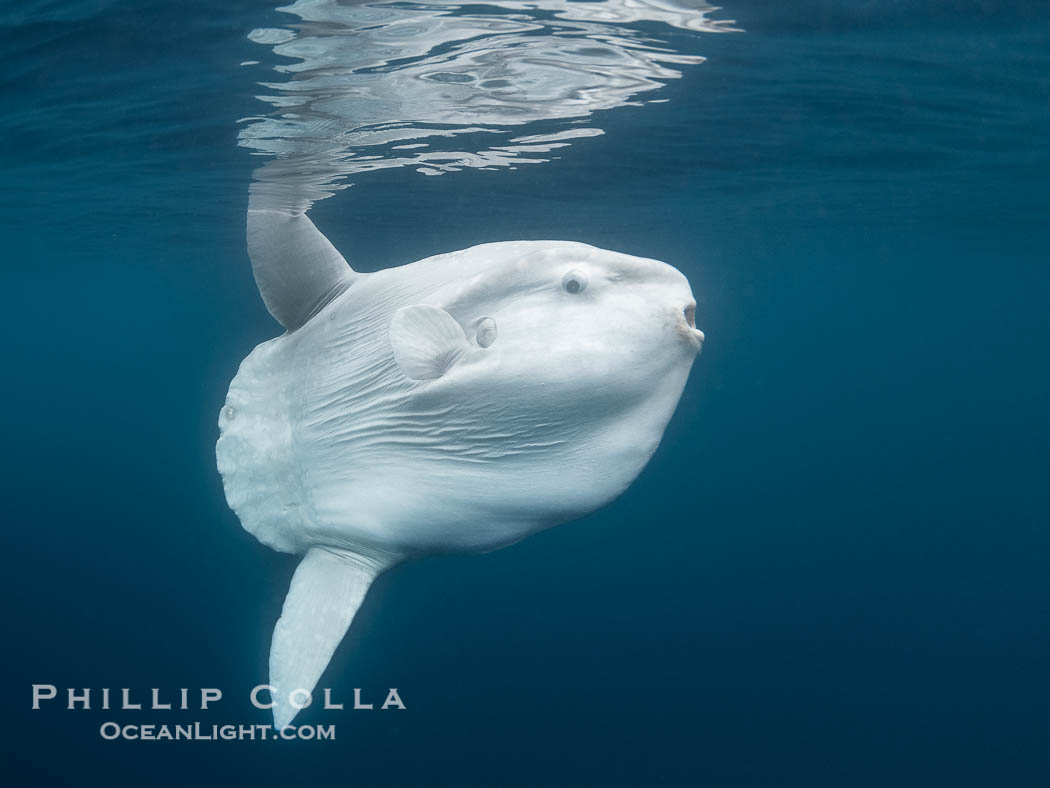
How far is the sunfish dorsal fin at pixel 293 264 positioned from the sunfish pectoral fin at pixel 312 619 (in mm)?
1364

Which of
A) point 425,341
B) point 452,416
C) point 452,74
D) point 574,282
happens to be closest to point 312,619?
point 452,416

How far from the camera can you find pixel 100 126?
26.9 ft

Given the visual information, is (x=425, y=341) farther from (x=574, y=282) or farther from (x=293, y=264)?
(x=293, y=264)

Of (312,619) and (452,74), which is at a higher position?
(452,74)

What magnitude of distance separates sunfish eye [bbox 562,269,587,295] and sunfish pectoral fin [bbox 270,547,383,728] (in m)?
1.40

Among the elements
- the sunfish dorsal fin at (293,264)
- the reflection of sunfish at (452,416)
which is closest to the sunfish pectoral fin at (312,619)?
the reflection of sunfish at (452,416)

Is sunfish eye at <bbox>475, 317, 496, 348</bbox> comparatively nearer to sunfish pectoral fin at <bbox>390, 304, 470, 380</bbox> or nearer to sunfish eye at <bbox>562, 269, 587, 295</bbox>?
sunfish pectoral fin at <bbox>390, 304, 470, 380</bbox>

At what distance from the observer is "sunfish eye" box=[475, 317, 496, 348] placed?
2633 mm

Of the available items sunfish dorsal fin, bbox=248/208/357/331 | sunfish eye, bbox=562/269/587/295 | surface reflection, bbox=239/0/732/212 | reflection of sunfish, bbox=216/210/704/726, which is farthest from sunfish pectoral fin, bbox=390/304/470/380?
surface reflection, bbox=239/0/732/212

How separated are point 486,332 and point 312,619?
54.8 inches

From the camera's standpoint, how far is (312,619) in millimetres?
2979

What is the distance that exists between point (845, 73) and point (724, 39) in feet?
6.45

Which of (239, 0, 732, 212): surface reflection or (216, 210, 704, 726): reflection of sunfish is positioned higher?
(239, 0, 732, 212): surface reflection

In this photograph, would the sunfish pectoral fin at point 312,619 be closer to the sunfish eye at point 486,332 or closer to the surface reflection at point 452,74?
the sunfish eye at point 486,332
